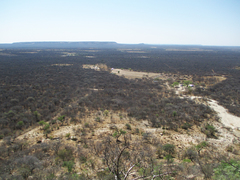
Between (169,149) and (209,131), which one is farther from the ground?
(169,149)

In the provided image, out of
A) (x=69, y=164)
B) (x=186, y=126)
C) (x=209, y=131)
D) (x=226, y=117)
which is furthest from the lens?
(x=226, y=117)

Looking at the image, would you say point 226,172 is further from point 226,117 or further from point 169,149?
point 226,117

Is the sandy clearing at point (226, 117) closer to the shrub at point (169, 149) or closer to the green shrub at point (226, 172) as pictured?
the shrub at point (169, 149)

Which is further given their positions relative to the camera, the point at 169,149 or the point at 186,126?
the point at 186,126

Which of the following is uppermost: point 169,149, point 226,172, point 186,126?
point 226,172

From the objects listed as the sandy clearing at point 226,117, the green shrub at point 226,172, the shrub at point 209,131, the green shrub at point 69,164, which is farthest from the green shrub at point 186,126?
the green shrub at point 69,164

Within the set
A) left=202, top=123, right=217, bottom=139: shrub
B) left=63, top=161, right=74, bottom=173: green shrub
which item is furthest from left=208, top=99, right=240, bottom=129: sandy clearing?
left=63, top=161, right=74, bottom=173: green shrub

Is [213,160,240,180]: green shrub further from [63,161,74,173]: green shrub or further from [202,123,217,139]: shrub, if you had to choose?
[63,161,74,173]: green shrub

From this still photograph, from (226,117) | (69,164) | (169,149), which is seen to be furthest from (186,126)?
(69,164)

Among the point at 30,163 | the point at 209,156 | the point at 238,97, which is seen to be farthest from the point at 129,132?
the point at 238,97

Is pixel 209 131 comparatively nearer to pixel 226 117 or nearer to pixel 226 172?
pixel 226 117

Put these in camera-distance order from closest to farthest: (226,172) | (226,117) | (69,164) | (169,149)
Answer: (226,172) < (69,164) < (169,149) < (226,117)
